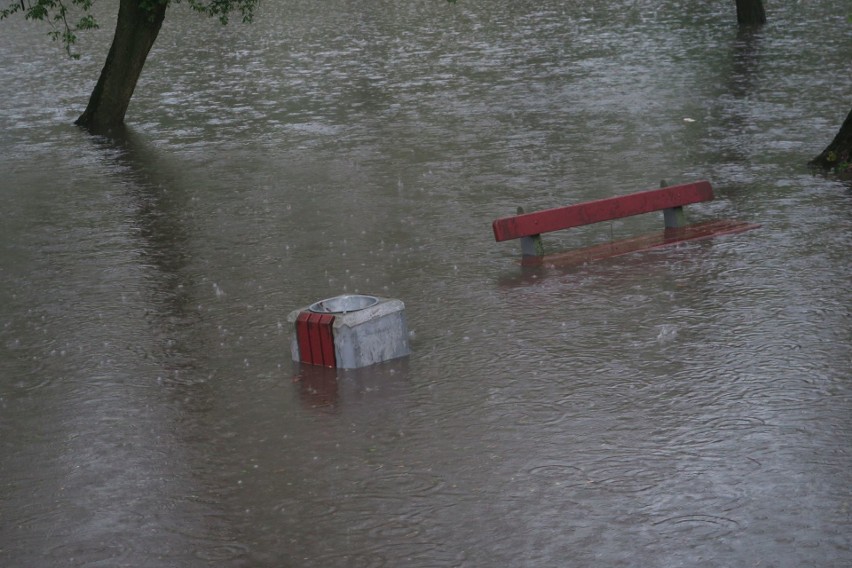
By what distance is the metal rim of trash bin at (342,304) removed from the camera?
803 cm

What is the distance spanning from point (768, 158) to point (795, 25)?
13433mm

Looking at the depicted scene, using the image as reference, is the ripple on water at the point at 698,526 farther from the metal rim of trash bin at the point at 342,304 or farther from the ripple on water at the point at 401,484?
the metal rim of trash bin at the point at 342,304

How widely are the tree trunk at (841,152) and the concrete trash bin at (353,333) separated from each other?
20.6ft

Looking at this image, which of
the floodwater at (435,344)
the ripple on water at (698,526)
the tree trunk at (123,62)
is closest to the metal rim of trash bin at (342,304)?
the floodwater at (435,344)

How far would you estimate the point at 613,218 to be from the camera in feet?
33.6

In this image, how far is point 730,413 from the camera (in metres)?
6.63

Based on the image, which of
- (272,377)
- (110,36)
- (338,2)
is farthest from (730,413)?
(338,2)

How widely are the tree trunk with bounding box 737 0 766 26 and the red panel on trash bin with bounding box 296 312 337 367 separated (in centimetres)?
1976

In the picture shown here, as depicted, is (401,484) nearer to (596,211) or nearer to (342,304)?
(342,304)

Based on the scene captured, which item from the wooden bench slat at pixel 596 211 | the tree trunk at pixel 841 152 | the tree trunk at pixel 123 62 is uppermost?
the tree trunk at pixel 123 62

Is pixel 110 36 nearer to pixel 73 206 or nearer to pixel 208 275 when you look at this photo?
pixel 73 206

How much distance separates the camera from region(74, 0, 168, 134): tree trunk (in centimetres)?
1833

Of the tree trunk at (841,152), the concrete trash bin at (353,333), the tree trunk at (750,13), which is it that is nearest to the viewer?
the concrete trash bin at (353,333)

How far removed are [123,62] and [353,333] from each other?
1205cm
